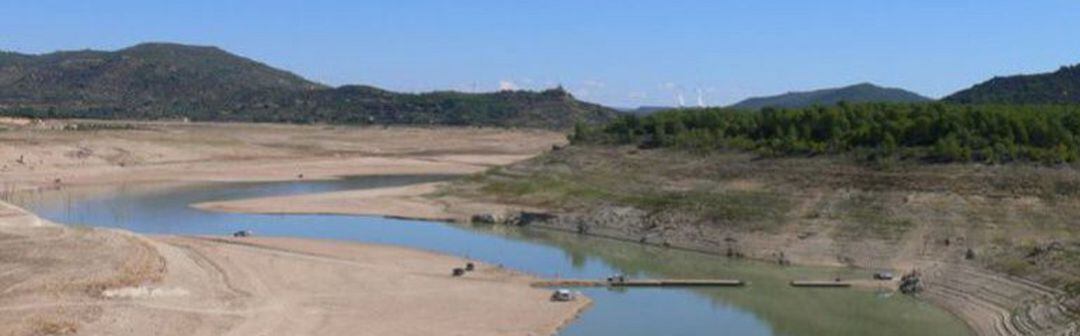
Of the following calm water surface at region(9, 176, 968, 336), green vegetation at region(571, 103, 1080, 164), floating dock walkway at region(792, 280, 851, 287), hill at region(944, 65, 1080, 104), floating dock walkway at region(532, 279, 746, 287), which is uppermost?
hill at region(944, 65, 1080, 104)

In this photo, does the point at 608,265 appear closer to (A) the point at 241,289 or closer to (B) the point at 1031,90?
(A) the point at 241,289

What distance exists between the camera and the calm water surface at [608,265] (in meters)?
37.5

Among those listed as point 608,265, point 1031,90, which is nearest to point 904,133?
point 608,265

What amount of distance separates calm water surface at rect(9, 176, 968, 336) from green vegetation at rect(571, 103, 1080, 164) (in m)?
14.0

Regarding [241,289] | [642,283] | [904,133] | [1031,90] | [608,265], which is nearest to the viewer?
[241,289]

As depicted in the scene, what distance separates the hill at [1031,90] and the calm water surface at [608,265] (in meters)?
62.7

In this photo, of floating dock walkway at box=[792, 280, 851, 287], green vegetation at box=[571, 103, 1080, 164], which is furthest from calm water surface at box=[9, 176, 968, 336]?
green vegetation at box=[571, 103, 1080, 164]

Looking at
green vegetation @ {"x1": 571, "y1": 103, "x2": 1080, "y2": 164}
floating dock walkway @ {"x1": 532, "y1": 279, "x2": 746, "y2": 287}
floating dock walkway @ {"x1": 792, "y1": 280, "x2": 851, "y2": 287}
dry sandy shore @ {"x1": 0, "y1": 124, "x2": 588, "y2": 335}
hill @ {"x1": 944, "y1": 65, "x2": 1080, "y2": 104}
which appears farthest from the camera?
hill @ {"x1": 944, "y1": 65, "x2": 1080, "y2": 104}

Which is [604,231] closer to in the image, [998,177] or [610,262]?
[610,262]

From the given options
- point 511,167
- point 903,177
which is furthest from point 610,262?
point 511,167

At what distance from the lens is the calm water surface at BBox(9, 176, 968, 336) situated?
37.5m

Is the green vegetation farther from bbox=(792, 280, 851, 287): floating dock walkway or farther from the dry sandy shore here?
the dry sandy shore

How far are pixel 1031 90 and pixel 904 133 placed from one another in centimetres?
5945

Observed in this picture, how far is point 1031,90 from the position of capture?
117m
